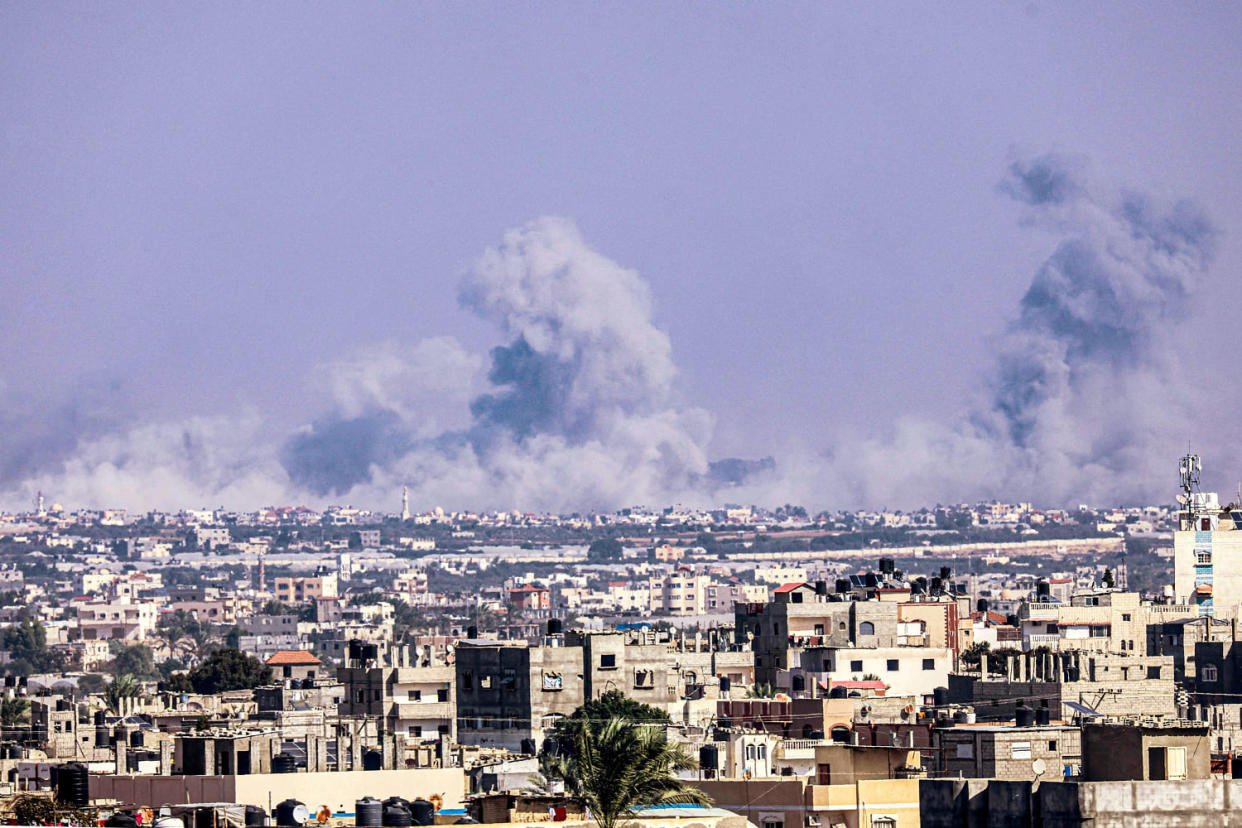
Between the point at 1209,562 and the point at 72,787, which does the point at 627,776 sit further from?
the point at 1209,562

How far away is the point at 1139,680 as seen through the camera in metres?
61.2

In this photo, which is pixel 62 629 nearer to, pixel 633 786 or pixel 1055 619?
pixel 1055 619

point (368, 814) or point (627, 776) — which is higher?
point (627, 776)

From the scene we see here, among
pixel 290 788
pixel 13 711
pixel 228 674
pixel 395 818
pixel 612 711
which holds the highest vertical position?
pixel 228 674

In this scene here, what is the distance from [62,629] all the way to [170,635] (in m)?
11.2

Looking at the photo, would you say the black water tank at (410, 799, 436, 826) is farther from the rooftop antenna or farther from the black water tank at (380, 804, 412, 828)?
the rooftop antenna

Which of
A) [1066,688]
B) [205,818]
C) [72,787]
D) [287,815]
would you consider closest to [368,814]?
[287,815]

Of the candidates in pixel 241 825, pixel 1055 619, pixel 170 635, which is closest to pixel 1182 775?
pixel 241 825

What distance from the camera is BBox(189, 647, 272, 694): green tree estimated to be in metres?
93.8

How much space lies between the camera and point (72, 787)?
1244 inches

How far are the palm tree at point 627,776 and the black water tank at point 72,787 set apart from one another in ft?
17.3

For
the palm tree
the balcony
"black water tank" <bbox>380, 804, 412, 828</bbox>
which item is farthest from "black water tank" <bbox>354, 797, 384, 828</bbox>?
the balcony

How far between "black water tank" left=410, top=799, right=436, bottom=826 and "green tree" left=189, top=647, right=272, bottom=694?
64.1 metres

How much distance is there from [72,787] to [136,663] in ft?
401
